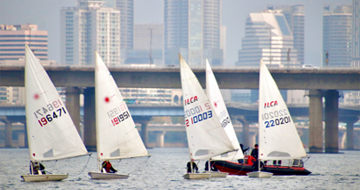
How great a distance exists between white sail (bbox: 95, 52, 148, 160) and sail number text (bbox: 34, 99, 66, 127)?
2427mm

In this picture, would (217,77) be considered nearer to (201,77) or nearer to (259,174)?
(201,77)

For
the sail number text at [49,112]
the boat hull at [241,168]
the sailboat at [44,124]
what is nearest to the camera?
the sailboat at [44,124]

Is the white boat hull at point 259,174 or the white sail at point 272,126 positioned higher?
the white sail at point 272,126

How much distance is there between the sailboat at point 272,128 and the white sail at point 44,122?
40.7 feet

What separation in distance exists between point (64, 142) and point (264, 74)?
14.4m

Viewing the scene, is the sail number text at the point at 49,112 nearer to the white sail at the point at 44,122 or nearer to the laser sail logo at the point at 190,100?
the white sail at the point at 44,122

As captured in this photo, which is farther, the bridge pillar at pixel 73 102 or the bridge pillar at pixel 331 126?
the bridge pillar at pixel 331 126

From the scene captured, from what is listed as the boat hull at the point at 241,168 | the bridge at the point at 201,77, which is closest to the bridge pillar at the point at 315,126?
the bridge at the point at 201,77

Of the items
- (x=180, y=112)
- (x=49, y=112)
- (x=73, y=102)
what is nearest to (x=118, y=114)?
(x=49, y=112)

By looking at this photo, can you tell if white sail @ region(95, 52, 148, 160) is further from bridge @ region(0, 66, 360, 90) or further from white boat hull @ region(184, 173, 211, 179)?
bridge @ region(0, 66, 360, 90)

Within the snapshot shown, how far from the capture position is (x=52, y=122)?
42.4 meters

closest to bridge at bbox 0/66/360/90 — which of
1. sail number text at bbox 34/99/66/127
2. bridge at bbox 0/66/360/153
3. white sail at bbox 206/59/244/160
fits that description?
bridge at bbox 0/66/360/153

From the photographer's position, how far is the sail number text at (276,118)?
4594 centimetres

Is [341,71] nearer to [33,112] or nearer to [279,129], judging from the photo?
[279,129]
